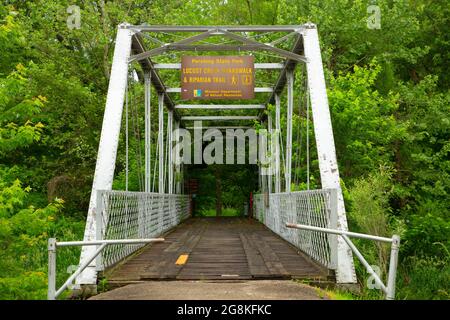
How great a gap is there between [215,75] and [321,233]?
15.0 feet

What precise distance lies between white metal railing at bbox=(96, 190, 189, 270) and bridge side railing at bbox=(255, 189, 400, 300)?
2.27 meters

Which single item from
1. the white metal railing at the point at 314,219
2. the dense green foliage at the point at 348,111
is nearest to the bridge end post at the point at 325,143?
the white metal railing at the point at 314,219

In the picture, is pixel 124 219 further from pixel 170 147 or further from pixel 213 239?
pixel 170 147

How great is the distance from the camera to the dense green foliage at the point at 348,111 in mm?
12000

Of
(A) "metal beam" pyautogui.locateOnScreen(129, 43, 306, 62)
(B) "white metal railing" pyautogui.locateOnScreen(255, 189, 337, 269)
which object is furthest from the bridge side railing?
(A) "metal beam" pyautogui.locateOnScreen(129, 43, 306, 62)

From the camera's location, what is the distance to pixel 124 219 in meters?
8.50

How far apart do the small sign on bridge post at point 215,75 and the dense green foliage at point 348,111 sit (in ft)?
6.60

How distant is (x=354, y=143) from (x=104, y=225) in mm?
6619

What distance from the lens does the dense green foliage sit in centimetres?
1200

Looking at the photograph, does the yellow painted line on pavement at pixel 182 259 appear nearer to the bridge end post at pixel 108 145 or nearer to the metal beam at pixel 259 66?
the bridge end post at pixel 108 145

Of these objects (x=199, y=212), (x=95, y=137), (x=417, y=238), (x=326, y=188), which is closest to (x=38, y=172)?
(x=95, y=137)

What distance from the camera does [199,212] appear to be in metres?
28.5

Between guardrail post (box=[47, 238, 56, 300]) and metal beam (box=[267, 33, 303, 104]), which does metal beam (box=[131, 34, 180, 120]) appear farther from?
guardrail post (box=[47, 238, 56, 300])

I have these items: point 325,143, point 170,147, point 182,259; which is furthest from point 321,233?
point 170,147
